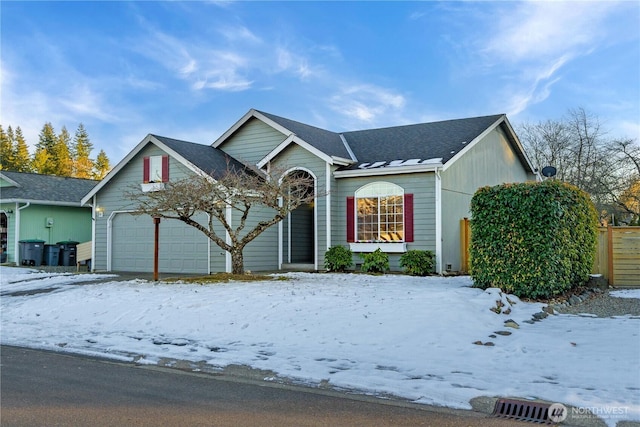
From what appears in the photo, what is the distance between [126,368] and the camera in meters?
7.05

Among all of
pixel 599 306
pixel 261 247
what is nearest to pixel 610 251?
pixel 599 306

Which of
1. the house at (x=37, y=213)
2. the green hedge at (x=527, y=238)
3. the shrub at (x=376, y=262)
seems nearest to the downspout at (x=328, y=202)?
the shrub at (x=376, y=262)

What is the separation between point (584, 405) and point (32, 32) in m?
17.0

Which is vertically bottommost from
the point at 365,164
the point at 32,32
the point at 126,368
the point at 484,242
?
the point at 126,368

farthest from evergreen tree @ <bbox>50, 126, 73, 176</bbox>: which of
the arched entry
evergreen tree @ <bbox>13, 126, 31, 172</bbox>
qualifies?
the arched entry

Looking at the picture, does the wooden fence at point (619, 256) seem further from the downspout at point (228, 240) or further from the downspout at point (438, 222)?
the downspout at point (228, 240)

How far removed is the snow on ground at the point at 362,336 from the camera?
19.5 feet

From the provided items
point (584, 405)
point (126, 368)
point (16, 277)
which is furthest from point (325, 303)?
point (16, 277)

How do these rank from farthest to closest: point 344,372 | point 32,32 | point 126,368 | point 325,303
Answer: point 32,32 < point 325,303 < point 126,368 < point 344,372

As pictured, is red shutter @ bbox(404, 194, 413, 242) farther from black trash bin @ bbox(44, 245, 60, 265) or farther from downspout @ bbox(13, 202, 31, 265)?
downspout @ bbox(13, 202, 31, 265)

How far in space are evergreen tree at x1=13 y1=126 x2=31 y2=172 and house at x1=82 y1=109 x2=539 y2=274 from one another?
5010 centimetres

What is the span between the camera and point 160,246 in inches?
732

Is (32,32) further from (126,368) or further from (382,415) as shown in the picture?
(382,415)

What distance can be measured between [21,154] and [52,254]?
4820cm
